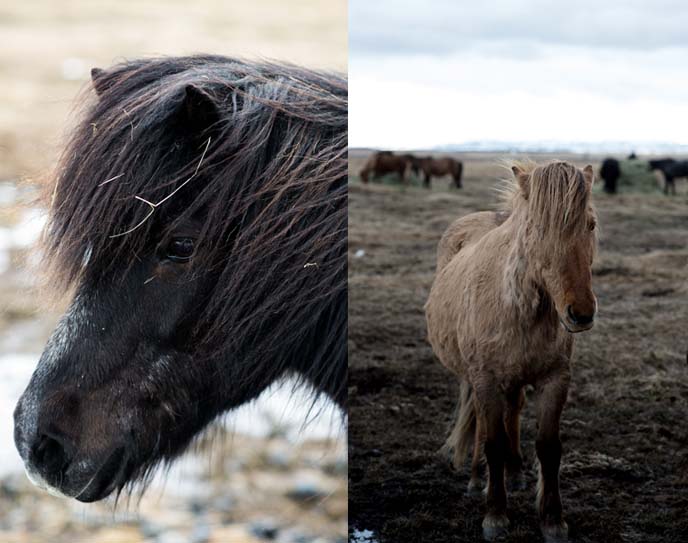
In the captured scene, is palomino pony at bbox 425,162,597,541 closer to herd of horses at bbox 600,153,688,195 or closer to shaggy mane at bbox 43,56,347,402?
herd of horses at bbox 600,153,688,195

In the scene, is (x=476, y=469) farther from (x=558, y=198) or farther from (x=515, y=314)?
(x=558, y=198)

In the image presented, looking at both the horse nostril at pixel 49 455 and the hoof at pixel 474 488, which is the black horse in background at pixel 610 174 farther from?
the horse nostril at pixel 49 455

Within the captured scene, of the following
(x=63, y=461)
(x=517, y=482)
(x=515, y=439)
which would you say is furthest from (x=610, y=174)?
(x=63, y=461)

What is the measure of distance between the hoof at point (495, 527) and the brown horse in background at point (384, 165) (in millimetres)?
907

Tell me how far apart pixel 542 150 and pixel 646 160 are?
0.28 m

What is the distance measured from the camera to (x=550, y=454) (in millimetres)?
1973

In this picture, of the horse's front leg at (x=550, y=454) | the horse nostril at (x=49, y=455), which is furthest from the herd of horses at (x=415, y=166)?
the horse nostril at (x=49, y=455)

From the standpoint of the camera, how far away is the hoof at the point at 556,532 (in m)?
2.01

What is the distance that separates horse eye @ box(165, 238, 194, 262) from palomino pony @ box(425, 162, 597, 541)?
0.75m

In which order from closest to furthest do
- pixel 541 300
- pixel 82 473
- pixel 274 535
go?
pixel 82 473 → pixel 541 300 → pixel 274 535

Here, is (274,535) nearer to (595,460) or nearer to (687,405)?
(595,460)

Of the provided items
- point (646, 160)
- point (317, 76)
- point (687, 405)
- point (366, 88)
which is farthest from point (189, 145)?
point (687, 405)

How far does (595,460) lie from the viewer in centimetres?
202

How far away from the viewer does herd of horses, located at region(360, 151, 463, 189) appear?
2098 millimetres
